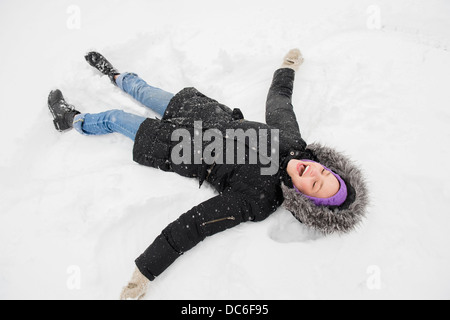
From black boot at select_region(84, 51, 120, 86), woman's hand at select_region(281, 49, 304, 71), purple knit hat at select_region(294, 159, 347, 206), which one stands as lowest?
purple knit hat at select_region(294, 159, 347, 206)

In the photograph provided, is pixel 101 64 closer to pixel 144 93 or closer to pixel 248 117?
pixel 144 93

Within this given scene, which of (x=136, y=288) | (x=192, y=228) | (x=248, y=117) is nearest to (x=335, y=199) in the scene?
(x=192, y=228)

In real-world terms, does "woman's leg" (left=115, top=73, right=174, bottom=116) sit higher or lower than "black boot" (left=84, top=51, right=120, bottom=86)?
lower

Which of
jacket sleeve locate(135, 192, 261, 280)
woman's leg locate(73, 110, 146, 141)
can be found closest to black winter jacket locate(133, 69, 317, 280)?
jacket sleeve locate(135, 192, 261, 280)

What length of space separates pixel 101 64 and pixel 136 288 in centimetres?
273

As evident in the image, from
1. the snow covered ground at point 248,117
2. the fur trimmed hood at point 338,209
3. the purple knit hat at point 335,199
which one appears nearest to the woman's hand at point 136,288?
the snow covered ground at point 248,117

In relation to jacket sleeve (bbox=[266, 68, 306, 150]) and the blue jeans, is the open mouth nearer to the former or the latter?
jacket sleeve (bbox=[266, 68, 306, 150])

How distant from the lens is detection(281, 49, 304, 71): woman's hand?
11.3 ft

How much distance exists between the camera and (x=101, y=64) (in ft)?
11.5

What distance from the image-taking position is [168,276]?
2.43 meters

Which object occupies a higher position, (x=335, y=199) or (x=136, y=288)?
(x=335, y=199)

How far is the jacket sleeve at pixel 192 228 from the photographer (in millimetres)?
2254

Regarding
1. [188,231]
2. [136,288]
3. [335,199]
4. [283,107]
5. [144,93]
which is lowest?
[136,288]

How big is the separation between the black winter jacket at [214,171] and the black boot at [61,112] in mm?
975
